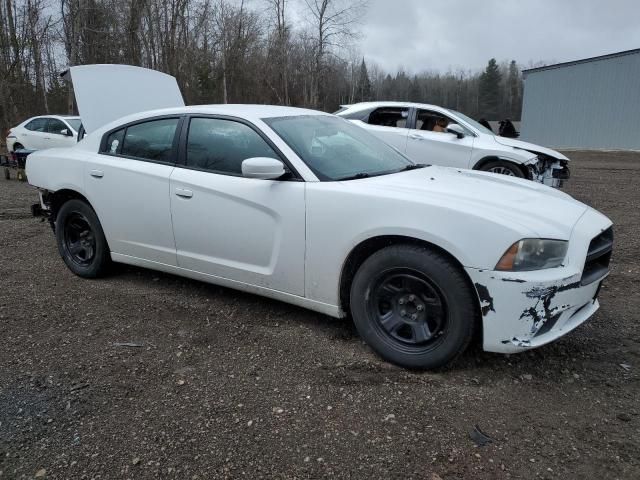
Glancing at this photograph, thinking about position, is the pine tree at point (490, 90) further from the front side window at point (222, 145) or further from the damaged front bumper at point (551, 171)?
the front side window at point (222, 145)

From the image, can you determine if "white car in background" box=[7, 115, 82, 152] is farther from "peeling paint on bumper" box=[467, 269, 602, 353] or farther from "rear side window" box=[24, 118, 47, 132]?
"peeling paint on bumper" box=[467, 269, 602, 353]

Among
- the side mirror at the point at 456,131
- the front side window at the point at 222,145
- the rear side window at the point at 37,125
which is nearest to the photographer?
the front side window at the point at 222,145

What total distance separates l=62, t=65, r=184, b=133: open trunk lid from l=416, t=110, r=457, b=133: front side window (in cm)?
454

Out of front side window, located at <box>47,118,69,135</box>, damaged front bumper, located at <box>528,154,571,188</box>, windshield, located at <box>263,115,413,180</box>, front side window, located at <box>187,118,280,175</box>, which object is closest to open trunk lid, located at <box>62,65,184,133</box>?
front side window, located at <box>187,118,280,175</box>

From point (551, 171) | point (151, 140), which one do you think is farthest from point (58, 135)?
point (551, 171)

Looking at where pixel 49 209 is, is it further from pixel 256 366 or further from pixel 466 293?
pixel 466 293

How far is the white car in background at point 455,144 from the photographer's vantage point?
8.04 m

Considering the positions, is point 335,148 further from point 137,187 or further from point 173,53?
point 173,53

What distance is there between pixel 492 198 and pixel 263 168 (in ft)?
4.67

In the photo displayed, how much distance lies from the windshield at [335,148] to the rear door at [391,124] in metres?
4.65

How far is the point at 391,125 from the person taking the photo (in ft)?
29.8

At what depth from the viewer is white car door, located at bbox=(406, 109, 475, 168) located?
8.23m

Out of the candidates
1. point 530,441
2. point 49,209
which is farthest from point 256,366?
point 49,209

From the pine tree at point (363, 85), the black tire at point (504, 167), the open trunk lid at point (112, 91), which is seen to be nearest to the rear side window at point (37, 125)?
the open trunk lid at point (112, 91)
